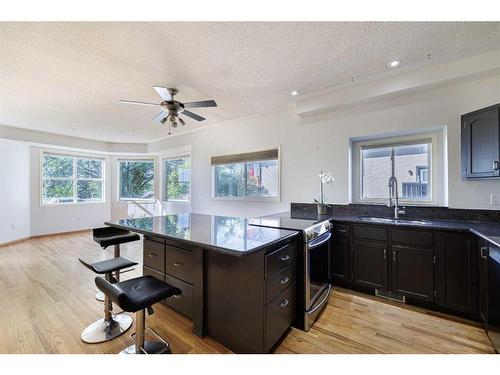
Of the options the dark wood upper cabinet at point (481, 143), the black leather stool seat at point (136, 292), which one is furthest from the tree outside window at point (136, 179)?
the dark wood upper cabinet at point (481, 143)

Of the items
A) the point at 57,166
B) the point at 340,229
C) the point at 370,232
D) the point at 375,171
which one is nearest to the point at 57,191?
the point at 57,166

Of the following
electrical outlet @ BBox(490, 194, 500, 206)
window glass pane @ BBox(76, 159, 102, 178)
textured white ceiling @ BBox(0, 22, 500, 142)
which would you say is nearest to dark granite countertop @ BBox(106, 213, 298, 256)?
textured white ceiling @ BBox(0, 22, 500, 142)

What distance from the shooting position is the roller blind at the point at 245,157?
3986 millimetres

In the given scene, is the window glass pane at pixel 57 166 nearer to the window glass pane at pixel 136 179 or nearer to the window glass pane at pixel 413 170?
the window glass pane at pixel 136 179

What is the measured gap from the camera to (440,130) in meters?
2.78

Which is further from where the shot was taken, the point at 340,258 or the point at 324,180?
the point at 324,180

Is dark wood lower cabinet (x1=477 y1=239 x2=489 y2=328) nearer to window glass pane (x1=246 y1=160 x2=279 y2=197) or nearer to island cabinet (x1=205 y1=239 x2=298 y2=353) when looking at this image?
island cabinet (x1=205 y1=239 x2=298 y2=353)

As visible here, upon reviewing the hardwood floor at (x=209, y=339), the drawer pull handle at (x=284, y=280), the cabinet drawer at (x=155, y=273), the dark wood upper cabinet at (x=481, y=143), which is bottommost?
the hardwood floor at (x=209, y=339)

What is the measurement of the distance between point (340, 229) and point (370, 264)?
1.63 feet

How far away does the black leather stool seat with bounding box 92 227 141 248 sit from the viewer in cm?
238

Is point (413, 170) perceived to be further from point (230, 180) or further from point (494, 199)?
Result: point (230, 180)

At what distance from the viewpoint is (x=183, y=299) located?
2.10 m

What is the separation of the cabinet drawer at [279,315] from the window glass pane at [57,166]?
6950 millimetres
